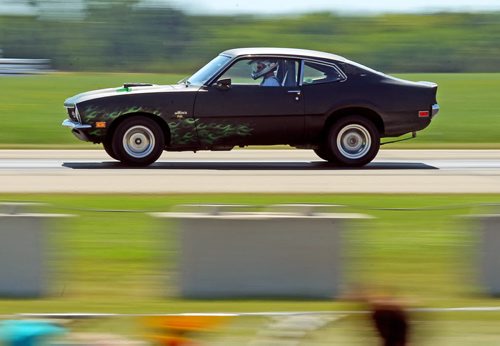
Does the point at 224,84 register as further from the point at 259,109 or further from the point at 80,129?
the point at 80,129

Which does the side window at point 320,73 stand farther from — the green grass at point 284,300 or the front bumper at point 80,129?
the green grass at point 284,300

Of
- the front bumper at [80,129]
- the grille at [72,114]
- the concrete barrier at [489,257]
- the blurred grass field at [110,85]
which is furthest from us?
the blurred grass field at [110,85]

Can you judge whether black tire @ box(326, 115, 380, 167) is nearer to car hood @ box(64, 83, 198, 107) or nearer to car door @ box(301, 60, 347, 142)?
car door @ box(301, 60, 347, 142)

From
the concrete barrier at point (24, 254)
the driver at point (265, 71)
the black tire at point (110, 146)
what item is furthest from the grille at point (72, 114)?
the concrete barrier at point (24, 254)

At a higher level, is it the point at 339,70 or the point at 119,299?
the point at 339,70

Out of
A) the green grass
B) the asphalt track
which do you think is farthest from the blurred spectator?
the asphalt track

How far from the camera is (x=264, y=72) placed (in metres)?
15.6

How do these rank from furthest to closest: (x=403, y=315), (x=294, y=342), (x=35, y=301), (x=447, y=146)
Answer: (x=447, y=146) < (x=35, y=301) < (x=294, y=342) < (x=403, y=315)

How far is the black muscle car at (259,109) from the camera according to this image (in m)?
15.3

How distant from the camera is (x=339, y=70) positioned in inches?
619

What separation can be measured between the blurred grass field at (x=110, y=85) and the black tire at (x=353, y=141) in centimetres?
460

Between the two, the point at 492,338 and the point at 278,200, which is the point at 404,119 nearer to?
the point at 278,200

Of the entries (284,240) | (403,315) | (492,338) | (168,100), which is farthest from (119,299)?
(168,100)

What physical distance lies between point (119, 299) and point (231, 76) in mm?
8447
